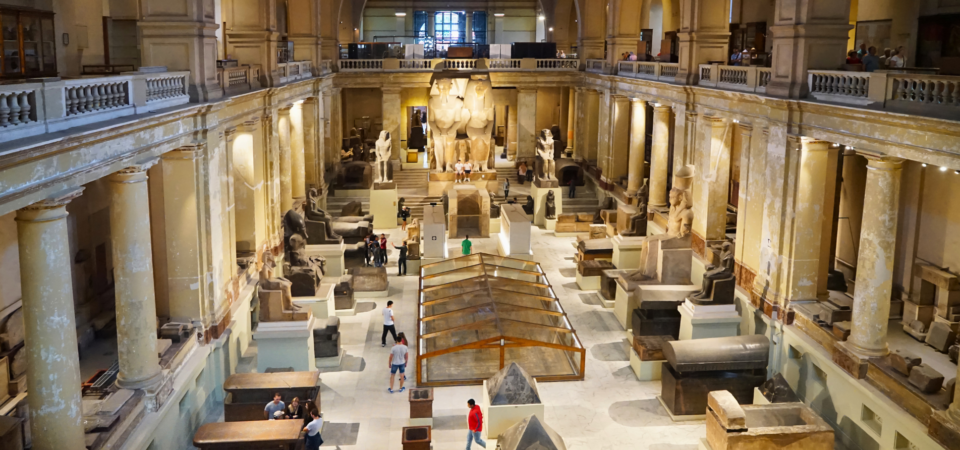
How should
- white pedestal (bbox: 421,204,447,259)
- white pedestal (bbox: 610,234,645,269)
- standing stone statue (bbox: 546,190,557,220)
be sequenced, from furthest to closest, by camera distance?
standing stone statue (bbox: 546,190,557,220) → white pedestal (bbox: 421,204,447,259) → white pedestal (bbox: 610,234,645,269)

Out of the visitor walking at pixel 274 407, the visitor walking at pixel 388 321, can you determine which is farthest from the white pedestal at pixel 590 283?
the visitor walking at pixel 274 407

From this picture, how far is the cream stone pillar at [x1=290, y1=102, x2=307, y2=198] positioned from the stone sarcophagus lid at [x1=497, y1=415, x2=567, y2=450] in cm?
1542

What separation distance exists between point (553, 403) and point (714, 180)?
782cm

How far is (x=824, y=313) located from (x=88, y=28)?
14910 mm

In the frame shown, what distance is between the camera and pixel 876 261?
12.1m

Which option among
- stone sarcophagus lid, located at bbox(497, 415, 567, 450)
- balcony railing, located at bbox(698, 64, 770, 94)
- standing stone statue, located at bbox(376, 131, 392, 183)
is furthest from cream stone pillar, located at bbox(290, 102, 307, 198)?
stone sarcophagus lid, located at bbox(497, 415, 567, 450)

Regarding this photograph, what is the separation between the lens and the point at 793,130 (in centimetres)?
1400

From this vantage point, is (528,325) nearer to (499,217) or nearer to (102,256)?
(102,256)

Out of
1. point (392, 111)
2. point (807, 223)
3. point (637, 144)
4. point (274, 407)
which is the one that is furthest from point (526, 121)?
point (274, 407)

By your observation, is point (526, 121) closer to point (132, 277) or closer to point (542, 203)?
point (542, 203)

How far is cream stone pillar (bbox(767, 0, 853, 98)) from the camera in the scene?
45.4 ft

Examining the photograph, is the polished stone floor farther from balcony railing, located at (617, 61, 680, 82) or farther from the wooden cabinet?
balcony railing, located at (617, 61, 680, 82)

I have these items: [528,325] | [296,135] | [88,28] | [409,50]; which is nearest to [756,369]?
[528,325]

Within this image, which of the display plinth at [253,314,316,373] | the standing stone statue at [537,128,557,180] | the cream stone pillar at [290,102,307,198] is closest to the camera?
the display plinth at [253,314,316,373]
